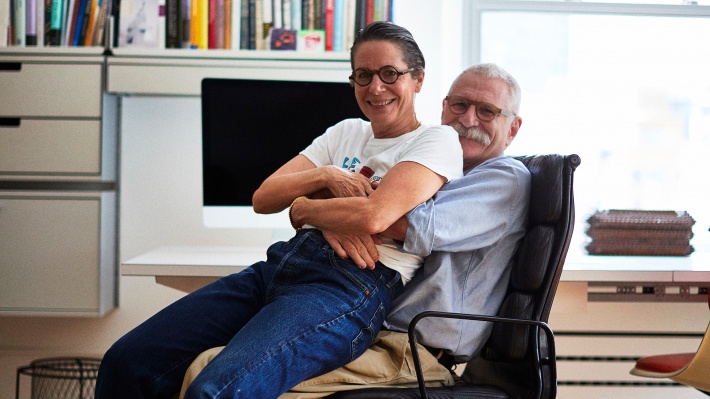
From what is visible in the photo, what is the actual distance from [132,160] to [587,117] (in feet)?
6.17

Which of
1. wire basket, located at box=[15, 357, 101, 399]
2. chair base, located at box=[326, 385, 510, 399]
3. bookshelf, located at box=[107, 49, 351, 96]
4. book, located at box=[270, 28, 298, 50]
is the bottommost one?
wire basket, located at box=[15, 357, 101, 399]

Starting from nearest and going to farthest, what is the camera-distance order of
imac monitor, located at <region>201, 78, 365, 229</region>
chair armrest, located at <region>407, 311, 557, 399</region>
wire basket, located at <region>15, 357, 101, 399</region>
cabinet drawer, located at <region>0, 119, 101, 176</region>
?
chair armrest, located at <region>407, 311, 557, 399</region> < imac monitor, located at <region>201, 78, 365, 229</region> < cabinet drawer, located at <region>0, 119, 101, 176</region> < wire basket, located at <region>15, 357, 101, 399</region>

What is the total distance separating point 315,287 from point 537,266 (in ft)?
1.43

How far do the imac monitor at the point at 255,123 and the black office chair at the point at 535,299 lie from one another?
3.74ft

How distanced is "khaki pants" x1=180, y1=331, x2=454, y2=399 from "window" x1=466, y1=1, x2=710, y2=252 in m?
1.86

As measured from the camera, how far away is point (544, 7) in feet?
10.4

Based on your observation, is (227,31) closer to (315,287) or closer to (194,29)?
(194,29)

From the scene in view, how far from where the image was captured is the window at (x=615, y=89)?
3.17 meters

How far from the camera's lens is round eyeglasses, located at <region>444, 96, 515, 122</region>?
1750 mm

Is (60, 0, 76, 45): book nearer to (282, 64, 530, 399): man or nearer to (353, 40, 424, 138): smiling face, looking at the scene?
(353, 40, 424, 138): smiling face

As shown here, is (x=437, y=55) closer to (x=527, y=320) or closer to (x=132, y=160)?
(x=132, y=160)

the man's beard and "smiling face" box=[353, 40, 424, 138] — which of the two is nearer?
"smiling face" box=[353, 40, 424, 138]

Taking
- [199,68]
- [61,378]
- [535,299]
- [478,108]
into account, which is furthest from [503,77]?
[61,378]

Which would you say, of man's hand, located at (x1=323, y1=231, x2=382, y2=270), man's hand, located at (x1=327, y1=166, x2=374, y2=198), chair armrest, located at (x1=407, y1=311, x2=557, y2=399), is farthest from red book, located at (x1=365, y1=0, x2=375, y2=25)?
chair armrest, located at (x1=407, y1=311, x2=557, y2=399)
